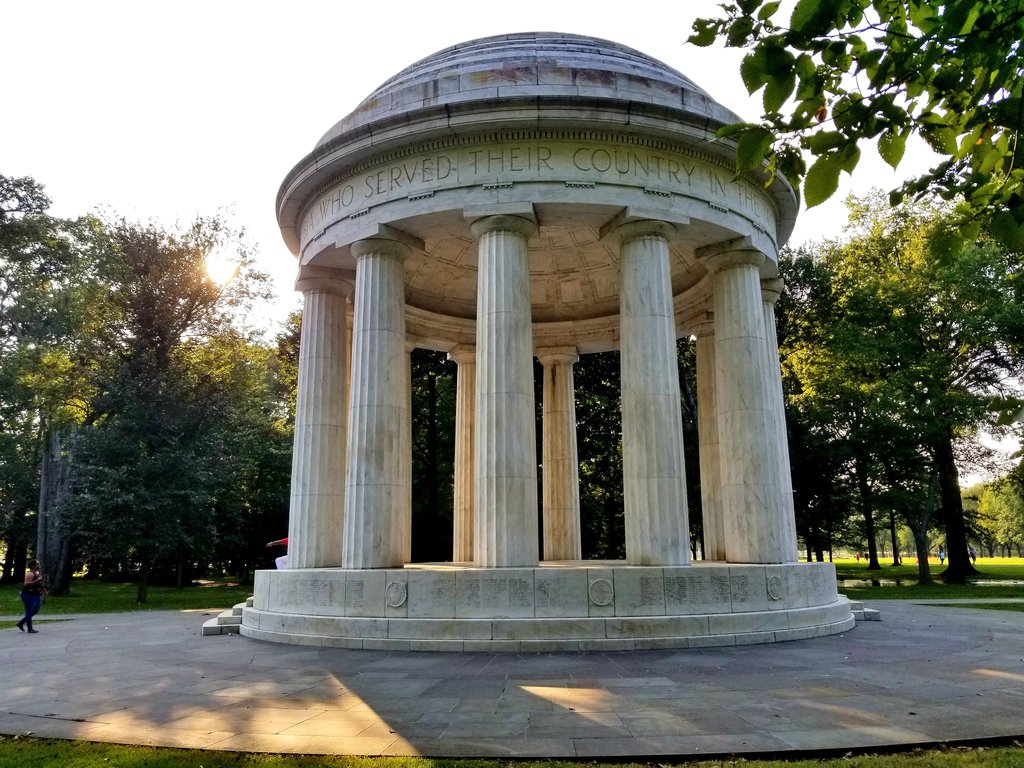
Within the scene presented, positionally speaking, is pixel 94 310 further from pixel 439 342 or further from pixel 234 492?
pixel 439 342

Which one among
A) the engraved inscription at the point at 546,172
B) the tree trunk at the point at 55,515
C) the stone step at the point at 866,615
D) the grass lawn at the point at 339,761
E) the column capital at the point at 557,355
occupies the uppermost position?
the engraved inscription at the point at 546,172

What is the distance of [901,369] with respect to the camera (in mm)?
48875

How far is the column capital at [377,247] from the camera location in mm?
24194

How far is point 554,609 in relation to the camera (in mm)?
19172

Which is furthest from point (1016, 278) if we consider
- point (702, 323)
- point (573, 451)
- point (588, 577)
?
point (588, 577)

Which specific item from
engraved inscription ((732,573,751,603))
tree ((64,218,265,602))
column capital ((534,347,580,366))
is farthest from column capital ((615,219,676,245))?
tree ((64,218,265,602))

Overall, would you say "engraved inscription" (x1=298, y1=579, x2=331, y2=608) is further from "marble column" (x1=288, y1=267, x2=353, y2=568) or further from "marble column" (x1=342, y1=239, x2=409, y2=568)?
"marble column" (x1=288, y1=267, x2=353, y2=568)

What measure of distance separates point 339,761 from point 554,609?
10.5m

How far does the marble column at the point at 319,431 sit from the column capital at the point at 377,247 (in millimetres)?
3735

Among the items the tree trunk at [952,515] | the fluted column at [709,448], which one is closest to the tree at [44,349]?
the fluted column at [709,448]

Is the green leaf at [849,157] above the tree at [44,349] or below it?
below

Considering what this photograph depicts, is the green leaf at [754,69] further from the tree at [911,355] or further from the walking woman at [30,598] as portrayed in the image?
the tree at [911,355]

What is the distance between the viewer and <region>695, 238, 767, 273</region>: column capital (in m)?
25.4

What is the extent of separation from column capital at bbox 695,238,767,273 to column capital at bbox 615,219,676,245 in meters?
3.07
